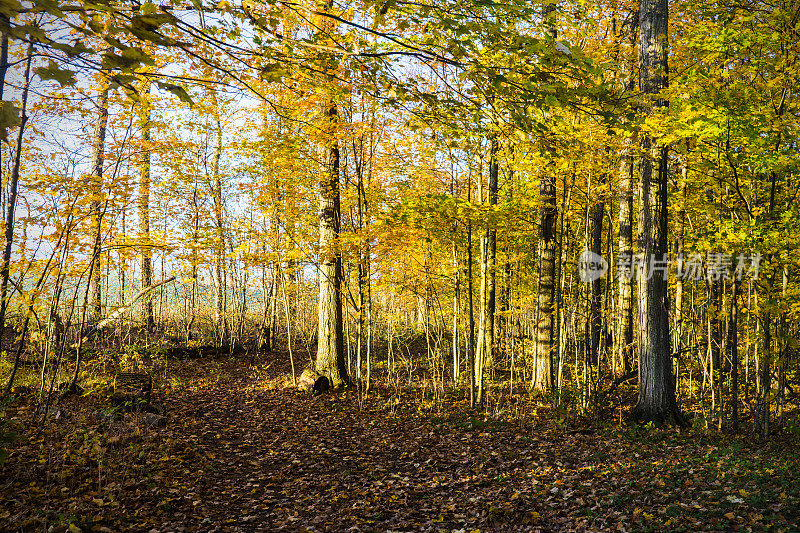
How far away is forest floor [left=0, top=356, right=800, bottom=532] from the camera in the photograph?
166 inches

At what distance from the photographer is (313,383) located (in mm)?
9656

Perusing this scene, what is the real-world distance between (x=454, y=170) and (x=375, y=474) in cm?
1019

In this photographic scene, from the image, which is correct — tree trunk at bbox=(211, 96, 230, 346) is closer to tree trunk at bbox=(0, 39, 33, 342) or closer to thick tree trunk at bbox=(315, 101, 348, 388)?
thick tree trunk at bbox=(315, 101, 348, 388)

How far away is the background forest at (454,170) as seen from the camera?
3.18m

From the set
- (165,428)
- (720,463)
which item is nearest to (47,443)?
(165,428)

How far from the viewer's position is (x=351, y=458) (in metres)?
6.46

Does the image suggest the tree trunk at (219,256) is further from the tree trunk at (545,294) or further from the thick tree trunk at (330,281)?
the tree trunk at (545,294)

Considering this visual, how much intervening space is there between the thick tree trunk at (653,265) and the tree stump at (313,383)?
620cm

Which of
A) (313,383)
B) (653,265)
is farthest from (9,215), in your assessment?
(653,265)

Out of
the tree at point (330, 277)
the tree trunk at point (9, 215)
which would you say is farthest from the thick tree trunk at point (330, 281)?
the tree trunk at point (9, 215)

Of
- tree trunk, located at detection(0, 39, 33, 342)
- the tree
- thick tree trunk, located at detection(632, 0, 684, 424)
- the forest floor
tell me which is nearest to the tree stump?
the tree

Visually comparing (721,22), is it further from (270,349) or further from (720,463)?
(270,349)

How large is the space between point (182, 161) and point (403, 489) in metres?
12.1

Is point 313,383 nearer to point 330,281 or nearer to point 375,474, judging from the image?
point 330,281
